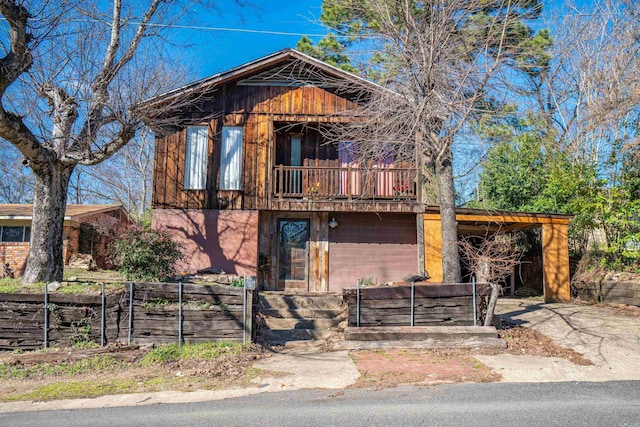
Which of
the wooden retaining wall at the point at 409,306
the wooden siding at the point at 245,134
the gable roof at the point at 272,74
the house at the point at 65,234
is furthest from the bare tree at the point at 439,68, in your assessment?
the house at the point at 65,234

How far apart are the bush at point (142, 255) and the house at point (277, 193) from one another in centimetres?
411

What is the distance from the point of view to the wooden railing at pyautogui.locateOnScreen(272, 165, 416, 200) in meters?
13.4

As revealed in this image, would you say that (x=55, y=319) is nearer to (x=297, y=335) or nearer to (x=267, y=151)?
(x=297, y=335)

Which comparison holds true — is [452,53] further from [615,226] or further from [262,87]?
[615,226]

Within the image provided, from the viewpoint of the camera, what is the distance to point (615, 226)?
1321 cm

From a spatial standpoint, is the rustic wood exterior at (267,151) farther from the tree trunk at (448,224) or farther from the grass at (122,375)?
the grass at (122,375)

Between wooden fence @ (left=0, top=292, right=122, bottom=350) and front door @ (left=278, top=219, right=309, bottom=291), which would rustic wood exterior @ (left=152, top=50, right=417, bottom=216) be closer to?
front door @ (left=278, top=219, right=309, bottom=291)

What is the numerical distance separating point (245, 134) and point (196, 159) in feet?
5.28

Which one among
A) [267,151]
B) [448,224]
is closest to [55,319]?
[267,151]

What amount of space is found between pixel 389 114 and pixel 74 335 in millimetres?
7585

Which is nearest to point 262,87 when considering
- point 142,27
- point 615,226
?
point 142,27

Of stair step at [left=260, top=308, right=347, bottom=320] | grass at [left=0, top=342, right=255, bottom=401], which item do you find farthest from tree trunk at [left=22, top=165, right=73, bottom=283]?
stair step at [left=260, top=308, right=347, bottom=320]

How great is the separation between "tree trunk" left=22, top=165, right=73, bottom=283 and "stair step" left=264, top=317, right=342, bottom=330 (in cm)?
447

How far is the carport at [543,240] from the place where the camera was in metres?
12.8
